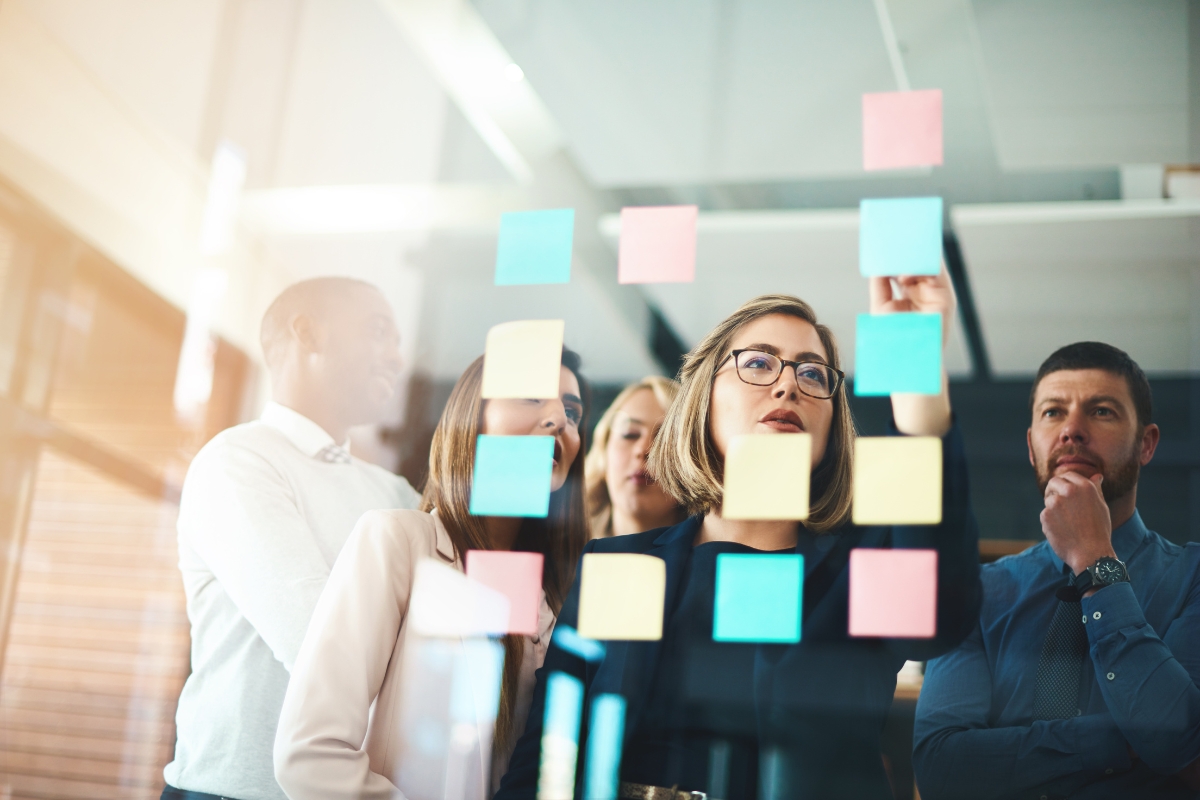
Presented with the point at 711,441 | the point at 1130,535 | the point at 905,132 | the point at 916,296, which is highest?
the point at 905,132

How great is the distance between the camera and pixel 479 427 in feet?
5.31

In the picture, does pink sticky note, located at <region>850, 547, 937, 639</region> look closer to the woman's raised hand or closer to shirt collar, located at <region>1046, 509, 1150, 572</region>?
shirt collar, located at <region>1046, 509, 1150, 572</region>

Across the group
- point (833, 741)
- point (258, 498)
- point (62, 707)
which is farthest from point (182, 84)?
point (833, 741)

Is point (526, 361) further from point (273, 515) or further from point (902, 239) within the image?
point (902, 239)

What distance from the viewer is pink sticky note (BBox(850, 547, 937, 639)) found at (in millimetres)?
1311

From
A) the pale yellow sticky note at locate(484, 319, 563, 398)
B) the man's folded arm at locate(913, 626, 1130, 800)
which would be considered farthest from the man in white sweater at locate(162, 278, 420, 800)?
the man's folded arm at locate(913, 626, 1130, 800)

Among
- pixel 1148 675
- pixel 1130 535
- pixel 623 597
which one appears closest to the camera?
pixel 1148 675

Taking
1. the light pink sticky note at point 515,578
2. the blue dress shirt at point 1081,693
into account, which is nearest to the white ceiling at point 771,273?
the blue dress shirt at point 1081,693

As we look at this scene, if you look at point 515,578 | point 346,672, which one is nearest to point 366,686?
point 346,672

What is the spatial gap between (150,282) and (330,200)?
421 millimetres

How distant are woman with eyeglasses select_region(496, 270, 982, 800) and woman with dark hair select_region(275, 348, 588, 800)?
65 mm

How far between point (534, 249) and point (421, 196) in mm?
469

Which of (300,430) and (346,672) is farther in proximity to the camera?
(300,430)

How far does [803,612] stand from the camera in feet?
4.47
